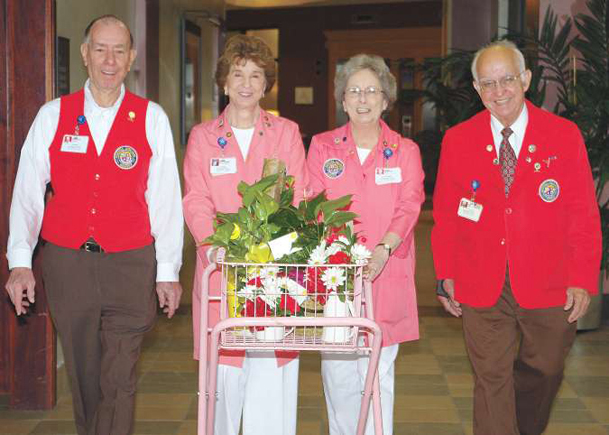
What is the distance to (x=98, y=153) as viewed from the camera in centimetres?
294

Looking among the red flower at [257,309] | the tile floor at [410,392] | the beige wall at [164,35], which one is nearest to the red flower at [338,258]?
the red flower at [257,309]

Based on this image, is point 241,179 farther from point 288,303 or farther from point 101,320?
point 288,303

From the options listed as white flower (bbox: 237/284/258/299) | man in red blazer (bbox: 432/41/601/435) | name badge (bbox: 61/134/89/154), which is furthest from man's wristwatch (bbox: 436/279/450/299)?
name badge (bbox: 61/134/89/154)

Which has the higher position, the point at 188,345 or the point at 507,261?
the point at 507,261

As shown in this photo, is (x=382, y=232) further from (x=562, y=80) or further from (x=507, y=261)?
(x=562, y=80)

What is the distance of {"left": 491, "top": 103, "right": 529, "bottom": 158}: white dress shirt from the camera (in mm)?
3021

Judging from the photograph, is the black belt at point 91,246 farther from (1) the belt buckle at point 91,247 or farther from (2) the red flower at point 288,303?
(2) the red flower at point 288,303

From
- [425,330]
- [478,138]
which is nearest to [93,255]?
[478,138]

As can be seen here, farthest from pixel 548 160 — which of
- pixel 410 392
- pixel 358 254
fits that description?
pixel 410 392

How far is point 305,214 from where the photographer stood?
233cm

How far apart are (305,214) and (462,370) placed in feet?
9.38

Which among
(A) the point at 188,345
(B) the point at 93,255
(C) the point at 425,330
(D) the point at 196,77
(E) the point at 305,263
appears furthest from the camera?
(D) the point at 196,77

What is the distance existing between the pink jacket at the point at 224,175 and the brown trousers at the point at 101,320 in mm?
223

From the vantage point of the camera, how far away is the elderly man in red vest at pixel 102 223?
2936 mm
